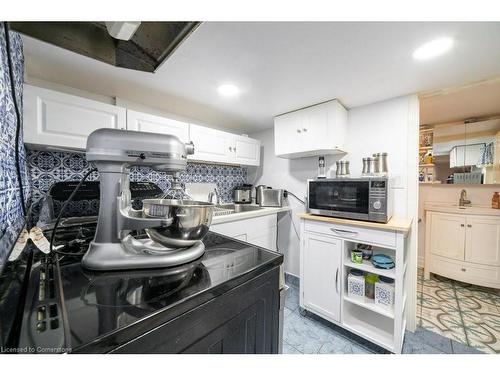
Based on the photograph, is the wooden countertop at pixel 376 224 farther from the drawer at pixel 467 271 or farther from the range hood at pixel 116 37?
the range hood at pixel 116 37

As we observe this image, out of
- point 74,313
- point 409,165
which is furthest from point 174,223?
point 409,165

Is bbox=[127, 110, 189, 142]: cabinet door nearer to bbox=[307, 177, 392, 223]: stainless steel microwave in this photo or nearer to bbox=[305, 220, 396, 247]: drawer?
bbox=[307, 177, 392, 223]: stainless steel microwave

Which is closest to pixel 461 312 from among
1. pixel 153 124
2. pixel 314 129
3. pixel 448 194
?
pixel 448 194

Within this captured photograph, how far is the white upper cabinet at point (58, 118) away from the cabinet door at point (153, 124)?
0.16 meters

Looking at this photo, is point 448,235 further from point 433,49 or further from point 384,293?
point 433,49

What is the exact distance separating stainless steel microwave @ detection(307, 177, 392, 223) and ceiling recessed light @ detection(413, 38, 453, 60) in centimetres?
75

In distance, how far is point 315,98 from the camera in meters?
1.71

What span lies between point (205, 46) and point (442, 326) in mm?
2662

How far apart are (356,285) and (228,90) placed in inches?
71.4

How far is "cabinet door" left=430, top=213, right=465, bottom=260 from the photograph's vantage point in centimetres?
219

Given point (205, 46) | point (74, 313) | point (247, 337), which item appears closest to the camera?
point (74, 313)

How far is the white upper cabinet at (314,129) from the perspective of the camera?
1.77 meters

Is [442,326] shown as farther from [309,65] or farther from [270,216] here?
[309,65]

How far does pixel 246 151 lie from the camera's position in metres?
2.38
